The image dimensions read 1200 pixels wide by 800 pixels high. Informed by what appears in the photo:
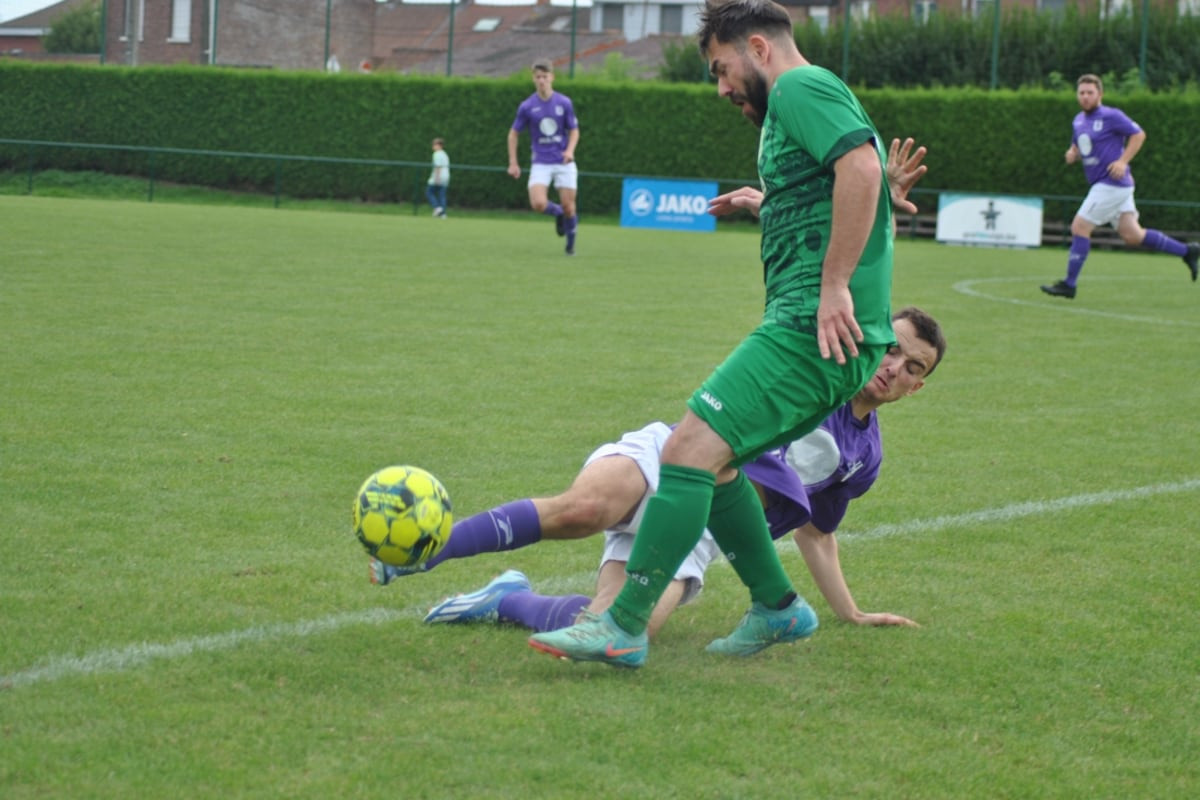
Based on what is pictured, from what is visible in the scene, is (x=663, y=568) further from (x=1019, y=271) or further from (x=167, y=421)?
(x=1019, y=271)

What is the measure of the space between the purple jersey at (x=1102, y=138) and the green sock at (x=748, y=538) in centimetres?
1230

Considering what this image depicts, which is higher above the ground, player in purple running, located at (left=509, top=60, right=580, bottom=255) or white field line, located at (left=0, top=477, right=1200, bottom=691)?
player in purple running, located at (left=509, top=60, right=580, bottom=255)

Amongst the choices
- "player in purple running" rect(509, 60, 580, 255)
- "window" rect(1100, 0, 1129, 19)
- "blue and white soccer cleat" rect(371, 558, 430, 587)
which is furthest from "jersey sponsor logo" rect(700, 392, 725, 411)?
"window" rect(1100, 0, 1129, 19)

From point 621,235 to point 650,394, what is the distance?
54.5 feet

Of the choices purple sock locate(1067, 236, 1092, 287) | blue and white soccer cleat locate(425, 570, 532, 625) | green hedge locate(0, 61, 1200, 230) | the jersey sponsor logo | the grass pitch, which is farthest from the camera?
green hedge locate(0, 61, 1200, 230)

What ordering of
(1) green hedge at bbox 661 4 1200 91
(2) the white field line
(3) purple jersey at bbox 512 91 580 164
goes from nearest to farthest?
(2) the white field line, (3) purple jersey at bbox 512 91 580 164, (1) green hedge at bbox 661 4 1200 91

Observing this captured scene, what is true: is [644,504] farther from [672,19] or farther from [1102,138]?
[672,19]

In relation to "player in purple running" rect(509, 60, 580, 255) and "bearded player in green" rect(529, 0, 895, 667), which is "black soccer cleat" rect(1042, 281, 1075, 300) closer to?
"player in purple running" rect(509, 60, 580, 255)

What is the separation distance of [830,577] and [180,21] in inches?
1414

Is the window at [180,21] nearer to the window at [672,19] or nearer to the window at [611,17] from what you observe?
the window at [672,19]

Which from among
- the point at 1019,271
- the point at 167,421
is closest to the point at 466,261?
the point at 1019,271

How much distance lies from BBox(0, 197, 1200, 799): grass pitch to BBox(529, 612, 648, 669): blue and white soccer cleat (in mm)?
61

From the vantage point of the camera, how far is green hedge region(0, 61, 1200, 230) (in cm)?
2911

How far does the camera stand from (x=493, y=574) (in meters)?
4.46
